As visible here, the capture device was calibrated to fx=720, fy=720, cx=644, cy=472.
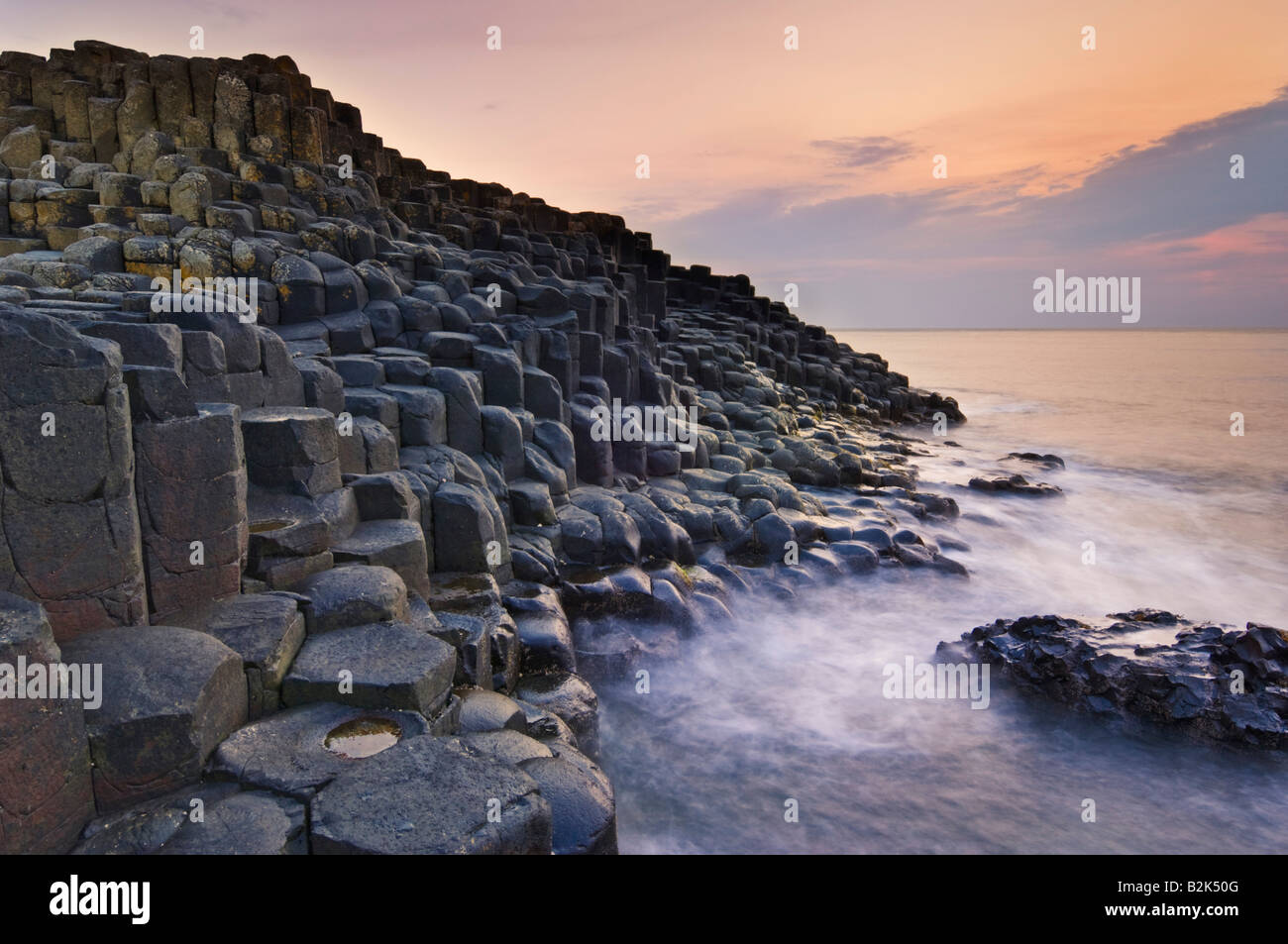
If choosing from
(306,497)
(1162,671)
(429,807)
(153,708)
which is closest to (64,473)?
(153,708)

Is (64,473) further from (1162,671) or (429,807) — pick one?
(1162,671)

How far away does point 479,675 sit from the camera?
6043 mm

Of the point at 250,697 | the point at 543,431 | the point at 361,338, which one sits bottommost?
the point at 250,697

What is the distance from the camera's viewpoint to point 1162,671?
24.8ft

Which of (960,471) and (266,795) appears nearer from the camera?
(266,795)

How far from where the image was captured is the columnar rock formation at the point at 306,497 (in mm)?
3816

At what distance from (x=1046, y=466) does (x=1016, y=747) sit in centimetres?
1914

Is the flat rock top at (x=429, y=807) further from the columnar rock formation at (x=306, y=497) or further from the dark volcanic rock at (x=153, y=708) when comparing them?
the dark volcanic rock at (x=153, y=708)

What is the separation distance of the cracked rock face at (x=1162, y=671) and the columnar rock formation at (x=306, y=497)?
3.66 m

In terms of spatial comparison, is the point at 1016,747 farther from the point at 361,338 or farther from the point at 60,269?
the point at 60,269

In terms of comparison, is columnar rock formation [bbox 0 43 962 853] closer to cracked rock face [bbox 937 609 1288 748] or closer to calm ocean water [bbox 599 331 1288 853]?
calm ocean water [bbox 599 331 1288 853]

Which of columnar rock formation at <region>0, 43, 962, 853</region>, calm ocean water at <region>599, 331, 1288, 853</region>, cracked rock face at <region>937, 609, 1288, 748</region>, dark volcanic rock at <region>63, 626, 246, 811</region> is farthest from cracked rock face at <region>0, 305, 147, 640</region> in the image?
cracked rock face at <region>937, 609, 1288, 748</region>

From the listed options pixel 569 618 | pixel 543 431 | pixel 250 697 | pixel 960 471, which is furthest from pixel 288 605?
pixel 960 471

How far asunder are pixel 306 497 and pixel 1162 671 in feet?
28.5
